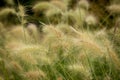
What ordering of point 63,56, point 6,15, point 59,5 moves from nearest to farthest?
point 63,56
point 59,5
point 6,15

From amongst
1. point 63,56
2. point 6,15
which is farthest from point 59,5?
point 6,15

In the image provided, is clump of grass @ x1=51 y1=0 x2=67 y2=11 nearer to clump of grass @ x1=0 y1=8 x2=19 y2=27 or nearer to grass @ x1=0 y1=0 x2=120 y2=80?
grass @ x1=0 y1=0 x2=120 y2=80

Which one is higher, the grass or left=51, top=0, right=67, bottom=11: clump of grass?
left=51, top=0, right=67, bottom=11: clump of grass

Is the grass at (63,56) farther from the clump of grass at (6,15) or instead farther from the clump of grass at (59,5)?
the clump of grass at (6,15)

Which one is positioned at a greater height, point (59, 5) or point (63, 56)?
point (59, 5)

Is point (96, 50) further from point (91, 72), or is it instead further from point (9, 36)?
point (9, 36)

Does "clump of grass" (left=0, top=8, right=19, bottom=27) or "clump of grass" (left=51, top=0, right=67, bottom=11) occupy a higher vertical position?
"clump of grass" (left=51, top=0, right=67, bottom=11)

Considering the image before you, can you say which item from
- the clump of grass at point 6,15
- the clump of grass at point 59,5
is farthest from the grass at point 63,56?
the clump of grass at point 6,15

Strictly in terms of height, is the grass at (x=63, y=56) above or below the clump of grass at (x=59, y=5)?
below

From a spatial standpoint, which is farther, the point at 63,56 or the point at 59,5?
the point at 59,5

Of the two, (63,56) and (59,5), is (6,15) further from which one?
(63,56)

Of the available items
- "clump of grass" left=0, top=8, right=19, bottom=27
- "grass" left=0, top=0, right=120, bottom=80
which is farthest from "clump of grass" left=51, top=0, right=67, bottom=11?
"clump of grass" left=0, top=8, right=19, bottom=27

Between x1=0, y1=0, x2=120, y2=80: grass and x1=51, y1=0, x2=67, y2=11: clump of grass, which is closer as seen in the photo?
x1=0, y1=0, x2=120, y2=80: grass
